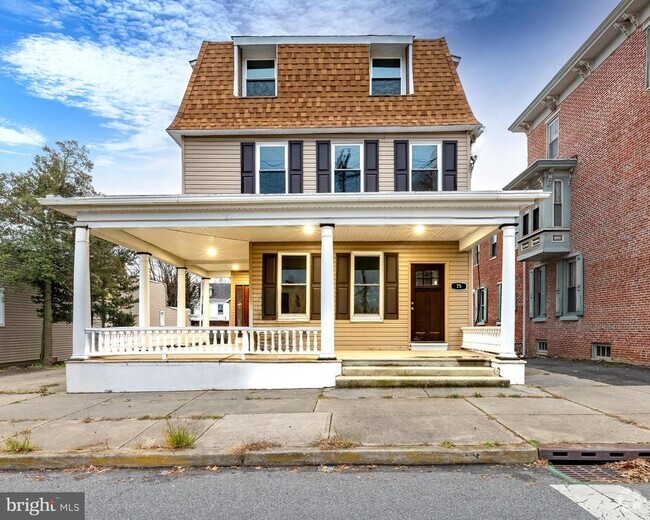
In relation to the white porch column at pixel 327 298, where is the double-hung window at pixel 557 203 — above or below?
above

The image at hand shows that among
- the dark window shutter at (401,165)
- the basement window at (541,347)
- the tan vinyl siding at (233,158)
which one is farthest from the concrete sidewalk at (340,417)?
the basement window at (541,347)

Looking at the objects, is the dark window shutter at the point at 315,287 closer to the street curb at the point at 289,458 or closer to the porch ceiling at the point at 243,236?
the porch ceiling at the point at 243,236

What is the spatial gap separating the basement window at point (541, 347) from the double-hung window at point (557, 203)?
4.85 m

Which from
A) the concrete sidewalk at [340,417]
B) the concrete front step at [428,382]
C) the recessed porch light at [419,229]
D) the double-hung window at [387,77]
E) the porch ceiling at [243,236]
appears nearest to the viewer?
the concrete sidewalk at [340,417]

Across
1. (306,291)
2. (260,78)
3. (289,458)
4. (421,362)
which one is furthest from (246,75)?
(289,458)

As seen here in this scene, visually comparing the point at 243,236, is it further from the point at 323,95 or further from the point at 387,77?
the point at 387,77

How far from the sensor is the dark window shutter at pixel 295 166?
11.0m

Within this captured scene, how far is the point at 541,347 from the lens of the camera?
17.4 meters

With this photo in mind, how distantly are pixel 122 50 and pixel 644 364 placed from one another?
18735 millimetres

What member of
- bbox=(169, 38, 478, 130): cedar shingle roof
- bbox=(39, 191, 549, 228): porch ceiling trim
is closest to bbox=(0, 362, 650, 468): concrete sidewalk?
bbox=(39, 191, 549, 228): porch ceiling trim

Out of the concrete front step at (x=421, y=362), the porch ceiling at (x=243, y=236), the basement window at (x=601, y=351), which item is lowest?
the basement window at (x=601, y=351)

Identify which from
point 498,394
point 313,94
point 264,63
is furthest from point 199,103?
point 498,394

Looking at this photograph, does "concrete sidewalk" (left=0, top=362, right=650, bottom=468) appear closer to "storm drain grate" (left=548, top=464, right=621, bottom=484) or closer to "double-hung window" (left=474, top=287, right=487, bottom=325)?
"storm drain grate" (left=548, top=464, right=621, bottom=484)

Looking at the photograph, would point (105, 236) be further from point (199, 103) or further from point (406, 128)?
point (406, 128)
